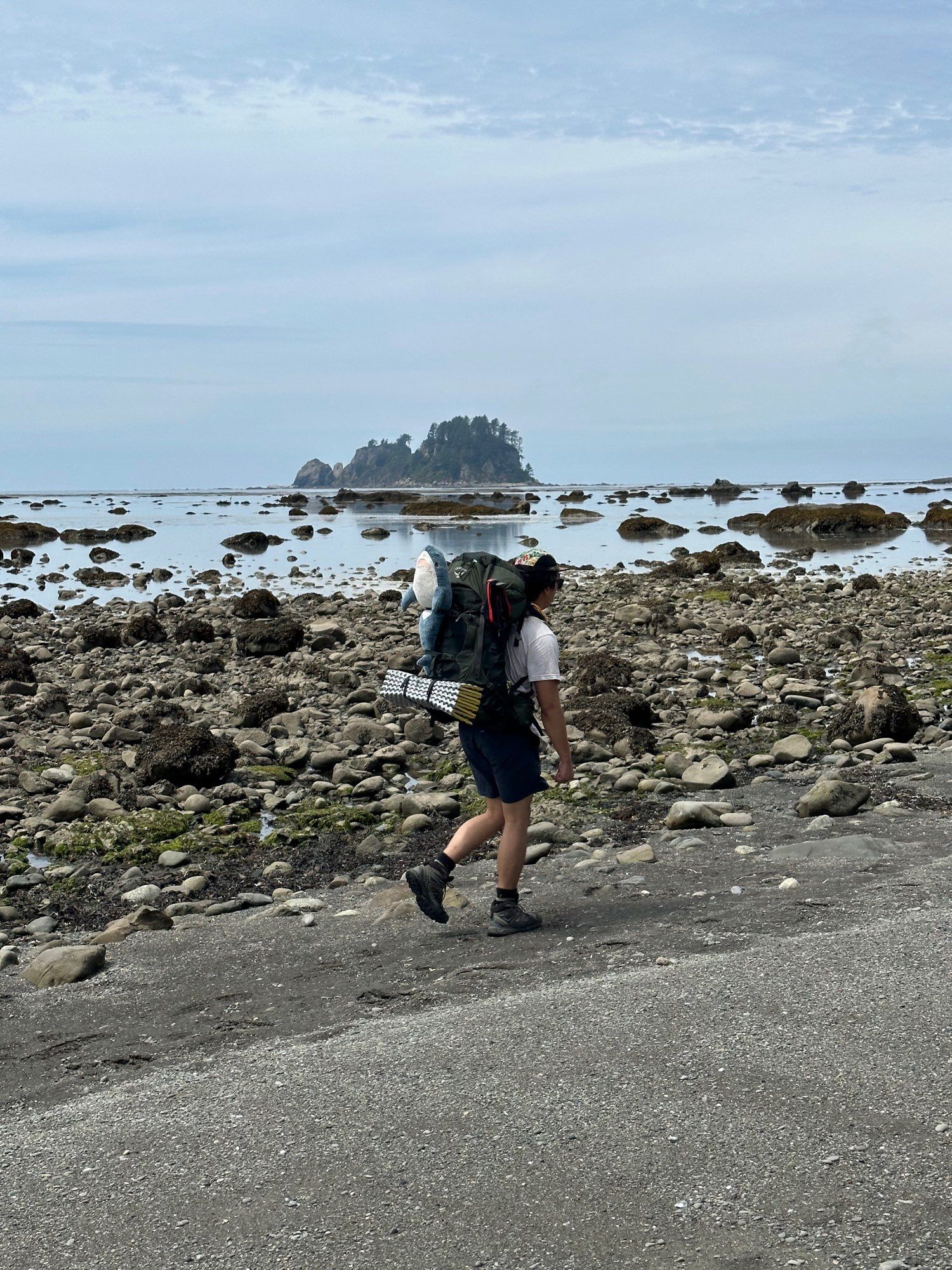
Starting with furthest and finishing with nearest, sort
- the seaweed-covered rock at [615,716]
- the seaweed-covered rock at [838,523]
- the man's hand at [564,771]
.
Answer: the seaweed-covered rock at [838,523] → the seaweed-covered rock at [615,716] → the man's hand at [564,771]

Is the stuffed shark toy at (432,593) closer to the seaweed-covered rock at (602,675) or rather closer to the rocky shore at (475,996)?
the rocky shore at (475,996)

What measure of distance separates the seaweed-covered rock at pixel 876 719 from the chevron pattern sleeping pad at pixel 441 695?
663 centimetres

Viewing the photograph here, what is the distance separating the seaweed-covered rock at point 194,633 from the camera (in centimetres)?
2089

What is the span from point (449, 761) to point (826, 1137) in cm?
813

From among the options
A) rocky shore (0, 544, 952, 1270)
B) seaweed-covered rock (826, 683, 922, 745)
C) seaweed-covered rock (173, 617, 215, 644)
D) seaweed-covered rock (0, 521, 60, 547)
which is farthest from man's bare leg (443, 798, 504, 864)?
seaweed-covered rock (0, 521, 60, 547)

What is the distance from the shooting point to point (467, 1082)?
16.1 feet

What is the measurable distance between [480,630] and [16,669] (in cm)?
1260

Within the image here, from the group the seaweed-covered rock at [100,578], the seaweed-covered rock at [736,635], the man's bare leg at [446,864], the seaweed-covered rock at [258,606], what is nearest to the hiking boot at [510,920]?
the man's bare leg at [446,864]

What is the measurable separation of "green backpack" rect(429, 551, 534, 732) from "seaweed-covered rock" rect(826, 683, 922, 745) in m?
6.55

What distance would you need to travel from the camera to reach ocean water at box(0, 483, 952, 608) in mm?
34438

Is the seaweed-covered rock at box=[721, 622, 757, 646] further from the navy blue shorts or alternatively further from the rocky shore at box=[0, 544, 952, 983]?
the navy blue shorts

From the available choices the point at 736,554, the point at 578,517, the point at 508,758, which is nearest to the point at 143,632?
the point at 508,758

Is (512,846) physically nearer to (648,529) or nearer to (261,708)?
(261,708)

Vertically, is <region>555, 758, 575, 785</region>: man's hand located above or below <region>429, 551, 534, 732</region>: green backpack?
below
